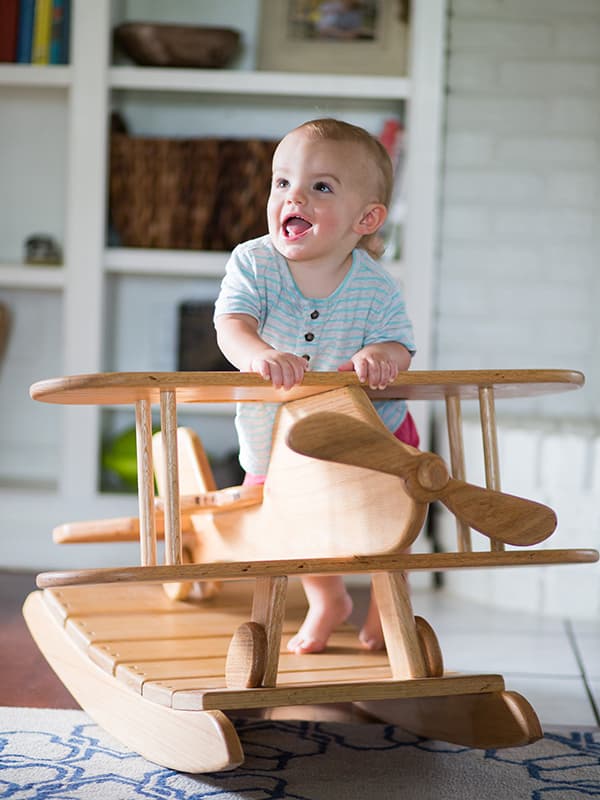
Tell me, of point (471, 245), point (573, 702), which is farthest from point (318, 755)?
point (471, 245)

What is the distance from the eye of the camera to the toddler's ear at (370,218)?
4.99ft

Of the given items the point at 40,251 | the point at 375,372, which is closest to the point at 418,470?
the point at 375,372

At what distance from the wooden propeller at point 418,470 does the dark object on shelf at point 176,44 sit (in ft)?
6.29

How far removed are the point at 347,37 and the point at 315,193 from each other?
158cm

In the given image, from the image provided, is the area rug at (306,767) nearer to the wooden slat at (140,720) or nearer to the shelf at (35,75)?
the wooden slat at (140,720)

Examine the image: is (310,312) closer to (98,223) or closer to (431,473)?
(431,473)

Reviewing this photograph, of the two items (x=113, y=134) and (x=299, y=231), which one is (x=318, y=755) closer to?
(x=299, y=231)

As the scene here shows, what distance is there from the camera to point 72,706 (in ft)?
5.22

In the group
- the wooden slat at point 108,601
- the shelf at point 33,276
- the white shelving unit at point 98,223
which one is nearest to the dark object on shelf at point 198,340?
the white shelving unit at point 98,223

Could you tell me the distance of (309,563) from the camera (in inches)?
46.3

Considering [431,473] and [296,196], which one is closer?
[431,473]

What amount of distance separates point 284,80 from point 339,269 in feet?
4.38

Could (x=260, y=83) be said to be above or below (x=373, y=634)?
above

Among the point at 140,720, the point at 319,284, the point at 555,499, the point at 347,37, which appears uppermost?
the point at 347,37
